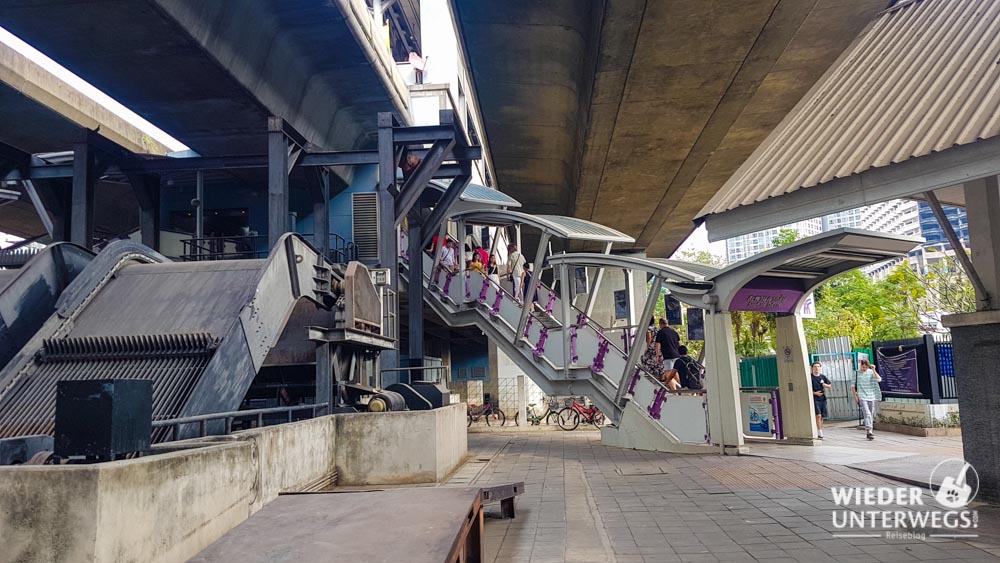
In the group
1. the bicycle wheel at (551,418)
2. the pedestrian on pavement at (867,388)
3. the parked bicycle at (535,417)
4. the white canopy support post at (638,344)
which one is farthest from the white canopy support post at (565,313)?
the parked bicycle at (535,417)

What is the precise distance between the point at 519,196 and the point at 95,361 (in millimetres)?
26196

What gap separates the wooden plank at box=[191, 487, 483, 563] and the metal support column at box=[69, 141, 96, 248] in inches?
475

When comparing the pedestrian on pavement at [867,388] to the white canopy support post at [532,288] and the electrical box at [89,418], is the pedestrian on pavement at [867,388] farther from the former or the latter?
the electrical box at [89,418]

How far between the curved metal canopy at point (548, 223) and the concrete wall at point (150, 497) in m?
9.70

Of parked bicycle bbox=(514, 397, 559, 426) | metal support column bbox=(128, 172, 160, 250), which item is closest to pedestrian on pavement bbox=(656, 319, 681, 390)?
parked bicycle bbox=(514, 397, 559, 426)

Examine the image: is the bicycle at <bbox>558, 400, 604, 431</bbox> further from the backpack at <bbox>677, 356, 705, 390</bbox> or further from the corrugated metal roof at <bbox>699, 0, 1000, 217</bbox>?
the corrugated metal roof at <bbox>699, 0, 1000, 217</bbox>

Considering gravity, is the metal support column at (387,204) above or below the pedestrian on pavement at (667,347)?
above

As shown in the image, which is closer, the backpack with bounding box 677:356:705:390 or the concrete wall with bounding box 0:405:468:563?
the concrete wall with bounding box 0:405:468:563

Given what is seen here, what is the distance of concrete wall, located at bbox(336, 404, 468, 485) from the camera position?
929 cm

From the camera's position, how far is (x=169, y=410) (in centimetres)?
630

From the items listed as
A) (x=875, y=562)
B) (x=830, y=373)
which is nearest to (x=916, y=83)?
(x=875, y=562)

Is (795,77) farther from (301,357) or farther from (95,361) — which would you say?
(95,361)

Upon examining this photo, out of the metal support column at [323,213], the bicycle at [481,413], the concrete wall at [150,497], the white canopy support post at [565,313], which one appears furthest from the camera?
the bicycle at [481,413]

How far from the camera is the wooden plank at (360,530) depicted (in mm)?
3379
